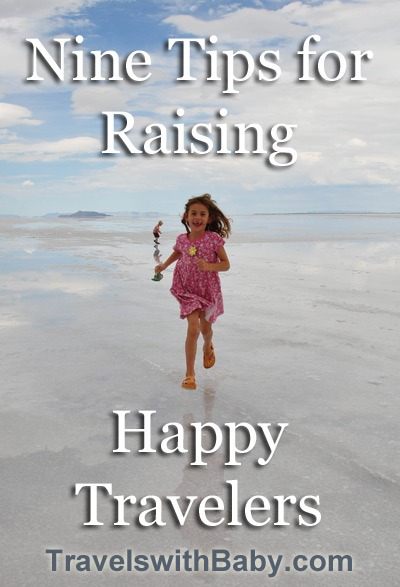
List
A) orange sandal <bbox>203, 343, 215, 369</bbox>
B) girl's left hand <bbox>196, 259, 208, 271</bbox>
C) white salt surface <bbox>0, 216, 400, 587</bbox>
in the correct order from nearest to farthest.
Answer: white salt surface <bbox>0, 216, 400, 587</bbox> → girl's left hand <bbox>196, 259, 208, 271</bbox> → orange sandal <bbox>203, 343, 215, 369</bbox>

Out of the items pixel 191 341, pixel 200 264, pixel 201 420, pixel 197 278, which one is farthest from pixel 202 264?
pixel 201 420

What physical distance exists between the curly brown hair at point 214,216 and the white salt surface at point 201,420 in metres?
1.29

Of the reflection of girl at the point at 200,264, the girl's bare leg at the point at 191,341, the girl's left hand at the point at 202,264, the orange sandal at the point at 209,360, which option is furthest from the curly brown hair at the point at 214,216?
the orange sandal at the point at 209,360

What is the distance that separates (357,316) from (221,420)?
4.26 metres

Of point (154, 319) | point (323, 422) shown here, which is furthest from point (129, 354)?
point (323, 422)

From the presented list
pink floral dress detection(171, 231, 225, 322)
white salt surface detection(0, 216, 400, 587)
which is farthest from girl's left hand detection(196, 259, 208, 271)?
white salt surface detection(0, 216, 400, 587)

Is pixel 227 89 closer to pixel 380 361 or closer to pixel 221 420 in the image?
pixel 380 361

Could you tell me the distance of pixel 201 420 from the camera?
13.8ft

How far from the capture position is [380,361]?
572 cm

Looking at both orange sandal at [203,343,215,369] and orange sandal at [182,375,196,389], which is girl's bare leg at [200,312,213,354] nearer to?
orange sandal at [203,343,215,369]

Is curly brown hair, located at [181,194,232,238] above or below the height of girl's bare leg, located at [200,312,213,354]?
above

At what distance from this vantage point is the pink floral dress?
5.18 m

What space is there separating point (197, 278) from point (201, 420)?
1.49 meters

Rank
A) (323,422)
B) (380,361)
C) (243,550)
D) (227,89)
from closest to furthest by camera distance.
Result: 1. (243,550)
2. (323,422)
3. (380,361)
4. (227,89)
